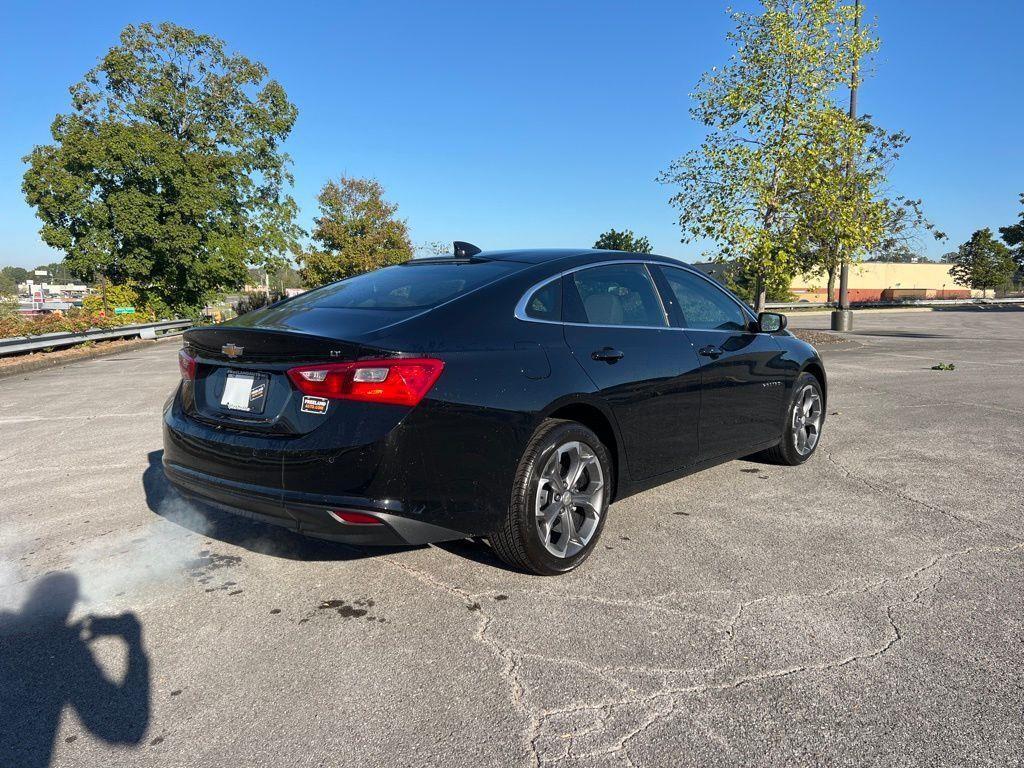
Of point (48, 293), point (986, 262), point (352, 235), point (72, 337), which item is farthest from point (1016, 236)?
point (48, 293)

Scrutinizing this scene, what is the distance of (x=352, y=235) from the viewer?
49031 mm

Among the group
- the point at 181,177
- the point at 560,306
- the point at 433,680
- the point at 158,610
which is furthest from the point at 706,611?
the point at 181,177

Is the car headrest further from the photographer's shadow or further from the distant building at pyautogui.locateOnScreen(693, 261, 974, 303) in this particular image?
the distant building at pyautogui.locateOnScreen(693, 261, 974, 303)

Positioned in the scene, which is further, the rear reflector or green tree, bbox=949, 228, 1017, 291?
green tree, bbox=949, 228, 1017, 291

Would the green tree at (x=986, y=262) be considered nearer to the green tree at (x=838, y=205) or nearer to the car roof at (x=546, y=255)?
the green tree at (x=838, y=205)

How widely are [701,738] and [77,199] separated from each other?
36930 mm

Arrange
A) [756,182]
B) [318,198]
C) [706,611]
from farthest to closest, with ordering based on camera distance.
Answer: [318,198]
[756,182]
[706,611]

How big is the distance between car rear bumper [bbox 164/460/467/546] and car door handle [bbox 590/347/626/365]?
3.80ft

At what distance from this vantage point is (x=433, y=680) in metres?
2.61

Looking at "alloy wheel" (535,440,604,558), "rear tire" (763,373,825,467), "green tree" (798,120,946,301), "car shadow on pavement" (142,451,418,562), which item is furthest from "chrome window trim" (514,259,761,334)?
"green tree" (798,120,946,301)

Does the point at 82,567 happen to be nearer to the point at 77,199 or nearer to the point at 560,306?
the point at 560,306

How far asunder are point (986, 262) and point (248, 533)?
84503 millimetres

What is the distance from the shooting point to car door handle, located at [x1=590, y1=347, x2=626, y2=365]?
3.67 meters

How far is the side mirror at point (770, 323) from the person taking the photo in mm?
5148
